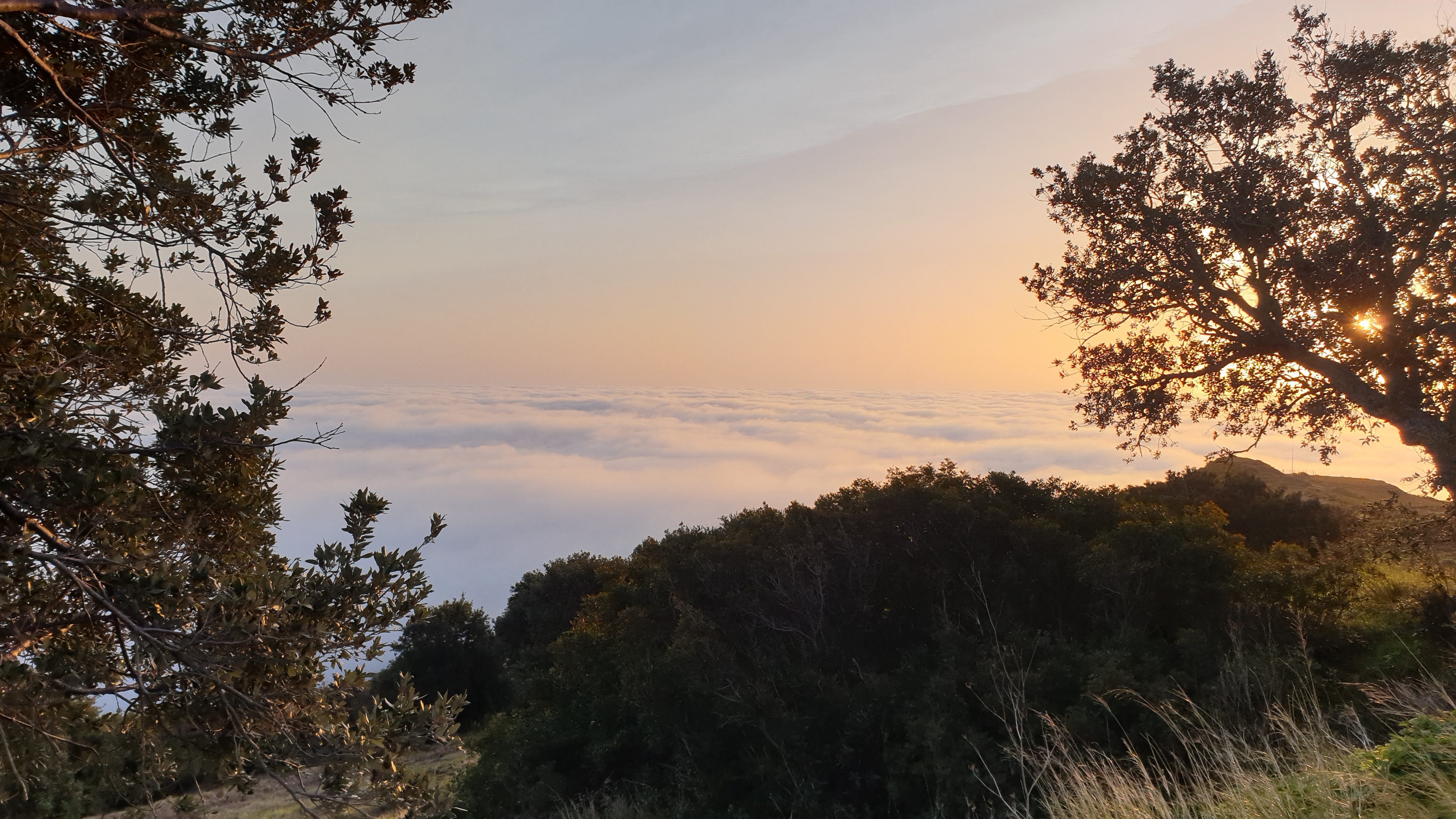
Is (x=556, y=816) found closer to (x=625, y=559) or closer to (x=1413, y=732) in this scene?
(x=625, y=559)

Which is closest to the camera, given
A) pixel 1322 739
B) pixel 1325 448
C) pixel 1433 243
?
pixel 1322 739

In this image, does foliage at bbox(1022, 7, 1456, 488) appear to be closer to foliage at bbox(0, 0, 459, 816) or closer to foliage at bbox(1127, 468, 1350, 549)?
foliage at bbox(1127, 468, 1350, 549)

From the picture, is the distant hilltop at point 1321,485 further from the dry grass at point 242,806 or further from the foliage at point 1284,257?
the dry grass at point 242,806

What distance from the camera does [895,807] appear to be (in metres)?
12.3

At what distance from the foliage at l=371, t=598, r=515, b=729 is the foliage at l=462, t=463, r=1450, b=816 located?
1373 centimetres

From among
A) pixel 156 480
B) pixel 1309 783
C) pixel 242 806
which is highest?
pixel 156 480

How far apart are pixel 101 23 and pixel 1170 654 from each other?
14.4 metres

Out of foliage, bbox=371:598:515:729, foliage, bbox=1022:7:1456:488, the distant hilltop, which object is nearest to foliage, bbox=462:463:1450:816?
foliage, bbox=1022:7:1456:488

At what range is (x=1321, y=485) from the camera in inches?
1234

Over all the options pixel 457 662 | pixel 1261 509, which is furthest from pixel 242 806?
pixel 1261 509

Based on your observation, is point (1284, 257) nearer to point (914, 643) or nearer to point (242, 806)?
point (914, 643)

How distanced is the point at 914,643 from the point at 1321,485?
26.3 meters

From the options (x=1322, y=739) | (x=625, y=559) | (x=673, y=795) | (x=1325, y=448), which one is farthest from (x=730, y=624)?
(x=1325, y=448)

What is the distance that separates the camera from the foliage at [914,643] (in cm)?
1159
